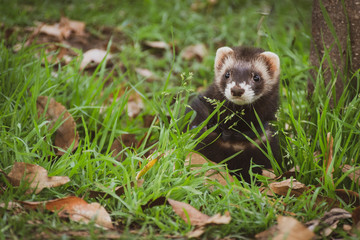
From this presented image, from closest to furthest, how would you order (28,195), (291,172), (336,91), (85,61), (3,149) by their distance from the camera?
(28,195), (3,149), (291,172), (336,91), (85,61)

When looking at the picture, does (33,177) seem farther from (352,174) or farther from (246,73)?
(352,174)

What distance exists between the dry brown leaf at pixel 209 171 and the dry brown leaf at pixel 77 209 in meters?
0.74

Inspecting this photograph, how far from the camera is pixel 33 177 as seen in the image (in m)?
2.58

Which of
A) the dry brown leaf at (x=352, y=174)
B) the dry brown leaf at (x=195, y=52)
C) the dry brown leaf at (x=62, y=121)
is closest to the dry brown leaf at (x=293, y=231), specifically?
the dry brown leaf at (x=352, y=174)

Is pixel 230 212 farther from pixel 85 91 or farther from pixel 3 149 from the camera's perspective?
pixel 85 91

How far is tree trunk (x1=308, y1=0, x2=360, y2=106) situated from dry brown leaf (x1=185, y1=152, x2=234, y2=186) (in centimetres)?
116

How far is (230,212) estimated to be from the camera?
99.5 inches

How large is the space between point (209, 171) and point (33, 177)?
1.19 metres

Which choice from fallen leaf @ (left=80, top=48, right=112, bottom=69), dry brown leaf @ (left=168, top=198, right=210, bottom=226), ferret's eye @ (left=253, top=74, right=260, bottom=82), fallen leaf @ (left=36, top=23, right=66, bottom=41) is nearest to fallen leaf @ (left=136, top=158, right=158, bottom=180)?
dry brown leaf @ (left=168, top=198, right=210, bottom=226)

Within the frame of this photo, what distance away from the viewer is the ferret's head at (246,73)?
3.18m

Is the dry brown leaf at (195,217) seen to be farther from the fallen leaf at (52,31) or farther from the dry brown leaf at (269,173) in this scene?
the fallen leaf at (52,31)

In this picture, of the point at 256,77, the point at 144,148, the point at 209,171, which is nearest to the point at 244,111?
the point at 256,77

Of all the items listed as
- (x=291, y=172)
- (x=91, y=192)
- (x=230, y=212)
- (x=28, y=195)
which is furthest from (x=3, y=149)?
(x=291, y=172)

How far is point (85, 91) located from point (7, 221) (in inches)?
73.4
